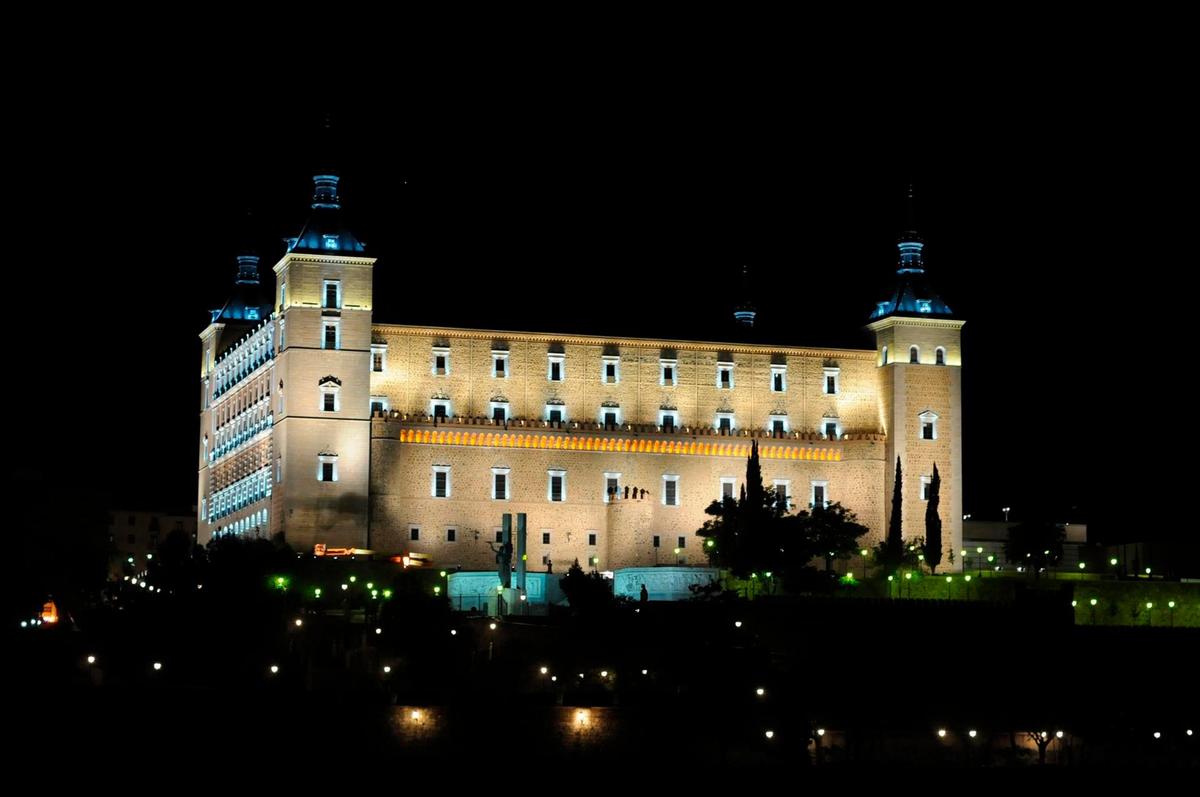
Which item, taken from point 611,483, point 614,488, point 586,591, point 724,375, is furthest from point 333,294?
point 586,591

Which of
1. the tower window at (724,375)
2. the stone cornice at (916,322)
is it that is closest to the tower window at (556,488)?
the tower window at (724,375)

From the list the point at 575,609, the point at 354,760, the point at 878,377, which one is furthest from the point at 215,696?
the point at 878,377

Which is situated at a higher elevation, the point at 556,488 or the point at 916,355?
the point at 916,355

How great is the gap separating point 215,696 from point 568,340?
32156 mm

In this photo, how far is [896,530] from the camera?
104125 millimetres

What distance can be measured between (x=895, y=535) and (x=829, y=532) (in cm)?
257

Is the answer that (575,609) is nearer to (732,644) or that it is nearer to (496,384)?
(732,644)

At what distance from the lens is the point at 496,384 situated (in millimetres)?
108812

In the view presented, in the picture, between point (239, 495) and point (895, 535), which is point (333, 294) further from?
point (895, 535)

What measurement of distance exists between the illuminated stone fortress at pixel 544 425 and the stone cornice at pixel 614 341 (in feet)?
0.28

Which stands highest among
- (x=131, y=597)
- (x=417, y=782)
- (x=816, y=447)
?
(x=816, y=447)

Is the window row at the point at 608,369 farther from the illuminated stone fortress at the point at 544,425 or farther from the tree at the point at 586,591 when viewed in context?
the tree at the point at 586,591

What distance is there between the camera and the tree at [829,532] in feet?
339

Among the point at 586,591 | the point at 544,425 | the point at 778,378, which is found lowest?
the point at 586,591
